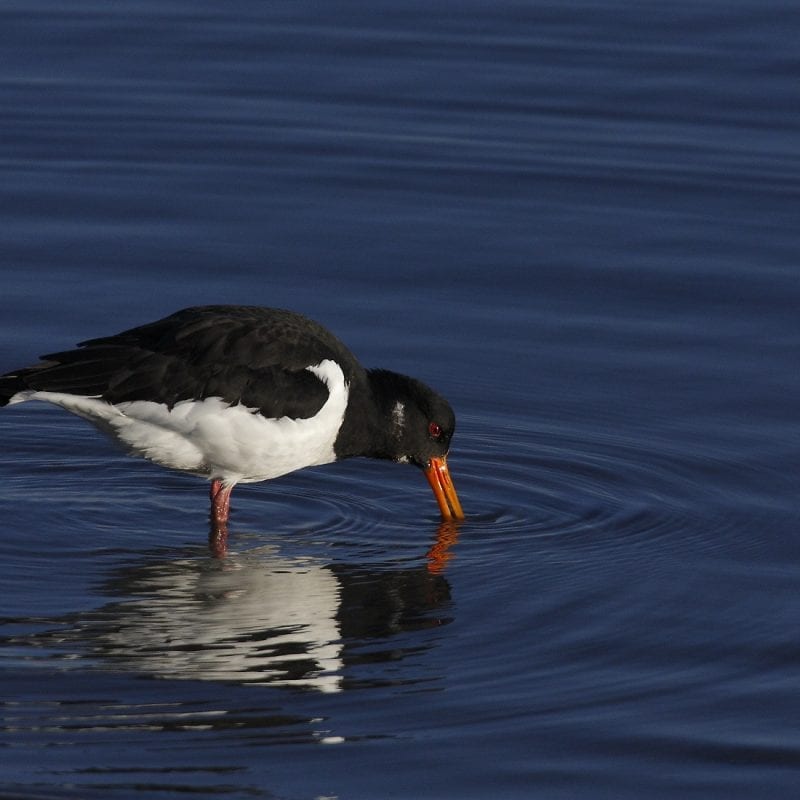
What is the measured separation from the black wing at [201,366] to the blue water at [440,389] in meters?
0.75

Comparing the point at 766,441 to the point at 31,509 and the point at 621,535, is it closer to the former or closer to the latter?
the point at 621,535

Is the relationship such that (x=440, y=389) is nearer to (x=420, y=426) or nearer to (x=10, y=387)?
(x=420, y=426)

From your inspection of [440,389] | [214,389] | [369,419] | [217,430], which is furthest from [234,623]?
[440,389]

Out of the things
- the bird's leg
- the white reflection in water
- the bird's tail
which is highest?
the bird's tail

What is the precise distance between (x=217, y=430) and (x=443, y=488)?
4.20 feet

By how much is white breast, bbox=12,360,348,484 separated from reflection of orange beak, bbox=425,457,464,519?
677mm

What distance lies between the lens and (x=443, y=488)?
920cm

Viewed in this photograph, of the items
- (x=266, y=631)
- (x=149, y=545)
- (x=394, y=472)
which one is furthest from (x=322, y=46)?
(x=266, y=631)

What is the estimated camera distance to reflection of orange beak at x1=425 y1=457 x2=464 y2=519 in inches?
359

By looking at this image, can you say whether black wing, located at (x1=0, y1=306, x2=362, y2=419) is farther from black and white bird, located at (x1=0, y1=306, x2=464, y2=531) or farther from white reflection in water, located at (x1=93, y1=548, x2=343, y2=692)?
white reflection in water, located at (x1=93, y1=548, x2=343, y2=692)

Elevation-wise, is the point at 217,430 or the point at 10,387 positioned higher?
the point at 10,387

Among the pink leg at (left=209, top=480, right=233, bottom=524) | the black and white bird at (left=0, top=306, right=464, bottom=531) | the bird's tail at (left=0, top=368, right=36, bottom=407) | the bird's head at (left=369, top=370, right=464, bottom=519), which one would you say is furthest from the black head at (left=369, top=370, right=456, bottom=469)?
the bird's tail at (left=0, top=368, right=36, bottom=407)

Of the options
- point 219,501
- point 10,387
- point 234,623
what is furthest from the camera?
point 219,501

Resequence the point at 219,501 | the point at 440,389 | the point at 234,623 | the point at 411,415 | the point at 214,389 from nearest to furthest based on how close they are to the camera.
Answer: the point at 234,623 < the point at 214,389 < the point at 219,501 < the point at 411,415 < the point at 440,389
